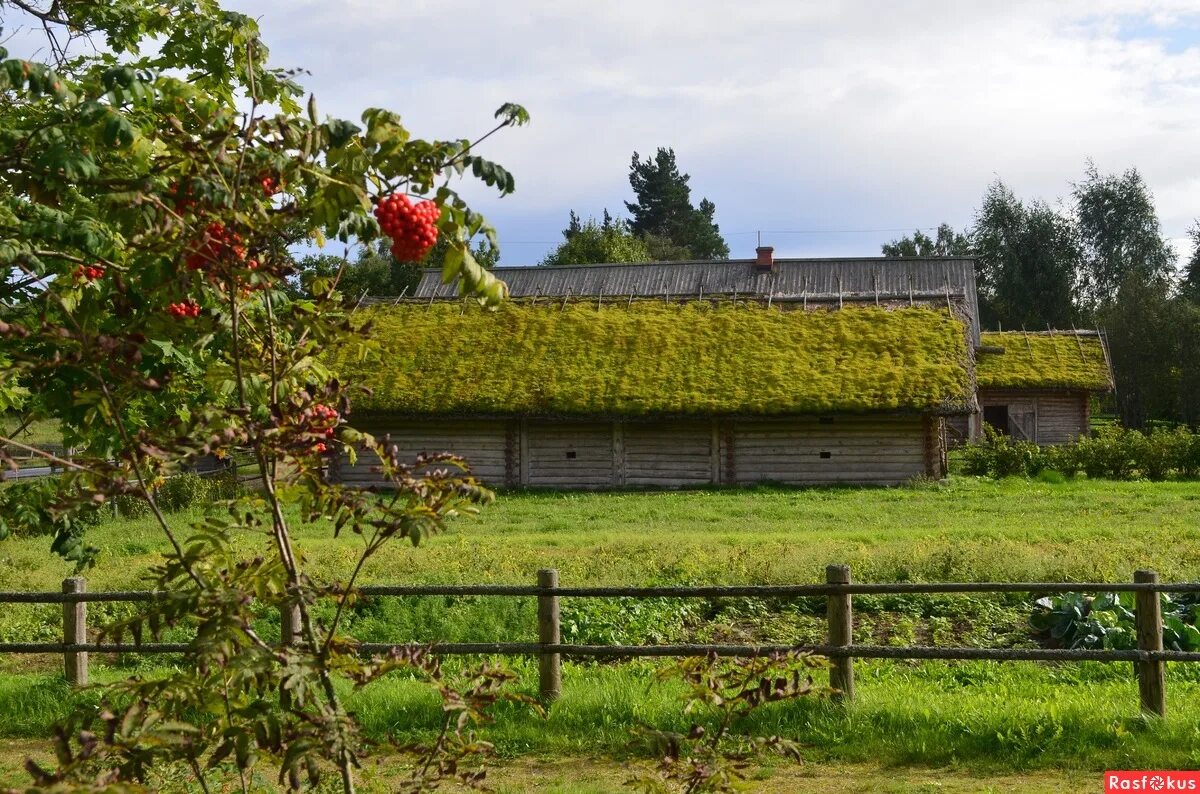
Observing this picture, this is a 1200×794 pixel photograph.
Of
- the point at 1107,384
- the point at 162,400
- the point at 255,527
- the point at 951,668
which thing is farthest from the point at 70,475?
the point at 1107,384

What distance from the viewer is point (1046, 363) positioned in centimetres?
3278

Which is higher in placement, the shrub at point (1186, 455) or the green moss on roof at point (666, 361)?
the green moss on roof at point (666, 361)

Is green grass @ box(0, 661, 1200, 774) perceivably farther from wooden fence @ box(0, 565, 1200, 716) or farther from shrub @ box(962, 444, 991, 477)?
shrub @ box(962, 444, 991, 477)

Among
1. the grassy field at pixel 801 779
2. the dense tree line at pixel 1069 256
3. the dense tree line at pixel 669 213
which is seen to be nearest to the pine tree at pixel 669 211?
the dense tree line at pixel 669 213

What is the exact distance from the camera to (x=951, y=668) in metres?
8.33

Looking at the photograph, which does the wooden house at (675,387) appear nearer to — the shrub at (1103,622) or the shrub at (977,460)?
the shrub at (977,460)

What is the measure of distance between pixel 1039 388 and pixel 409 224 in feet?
106

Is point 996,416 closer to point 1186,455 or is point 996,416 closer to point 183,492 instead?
point 1186,455

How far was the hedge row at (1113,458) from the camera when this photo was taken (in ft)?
72.8

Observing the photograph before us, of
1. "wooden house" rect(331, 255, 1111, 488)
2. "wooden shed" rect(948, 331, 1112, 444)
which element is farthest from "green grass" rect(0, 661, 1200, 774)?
"wooden shed" rect(948, 331, 1112, 444)

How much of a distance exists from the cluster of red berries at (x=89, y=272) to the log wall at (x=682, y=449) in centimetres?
1786

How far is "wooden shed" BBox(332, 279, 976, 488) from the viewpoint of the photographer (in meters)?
22.1

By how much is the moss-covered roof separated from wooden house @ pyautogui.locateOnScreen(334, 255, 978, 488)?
21.3ft

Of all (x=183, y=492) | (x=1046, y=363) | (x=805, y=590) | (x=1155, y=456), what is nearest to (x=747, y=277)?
(x=1046, y=363)
